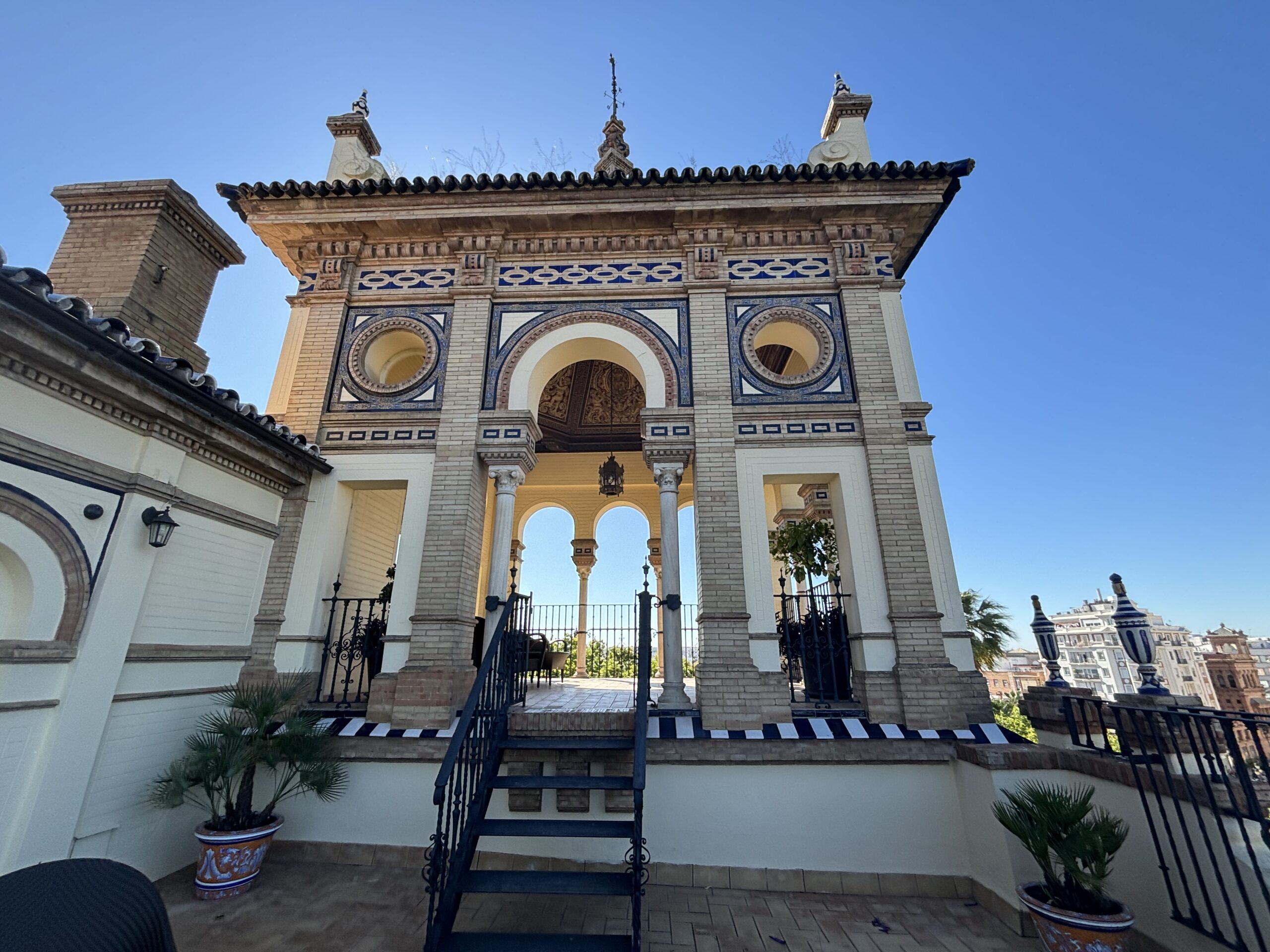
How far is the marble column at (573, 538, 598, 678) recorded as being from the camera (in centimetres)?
1127

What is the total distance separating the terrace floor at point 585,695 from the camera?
613 cm

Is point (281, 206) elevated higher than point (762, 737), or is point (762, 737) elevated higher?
point (281, 206)

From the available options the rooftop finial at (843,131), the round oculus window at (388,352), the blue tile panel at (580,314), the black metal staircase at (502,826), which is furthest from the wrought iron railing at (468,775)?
the rooftop finial at (843,131)

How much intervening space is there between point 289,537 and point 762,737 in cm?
559

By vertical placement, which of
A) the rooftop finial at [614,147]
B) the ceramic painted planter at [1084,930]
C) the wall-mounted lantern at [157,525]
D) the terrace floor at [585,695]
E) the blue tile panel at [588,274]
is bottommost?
the ceramic painted planter at [1084,930]

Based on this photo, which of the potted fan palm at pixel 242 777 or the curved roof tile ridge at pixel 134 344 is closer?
the curved roof tile ridge at pixel 134 344

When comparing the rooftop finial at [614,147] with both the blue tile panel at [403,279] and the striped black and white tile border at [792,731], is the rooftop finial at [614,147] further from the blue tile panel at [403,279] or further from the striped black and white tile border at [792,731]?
the striped black and white tile border at [792,731]

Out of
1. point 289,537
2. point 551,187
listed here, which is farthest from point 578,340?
point 289,537

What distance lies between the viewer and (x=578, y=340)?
7129mm

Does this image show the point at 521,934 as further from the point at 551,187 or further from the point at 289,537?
the point at 551,187

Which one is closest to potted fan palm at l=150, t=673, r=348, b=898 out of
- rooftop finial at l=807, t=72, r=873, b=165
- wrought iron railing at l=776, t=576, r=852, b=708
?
wrought iron railing at l=776, t=576, r=852, b=708

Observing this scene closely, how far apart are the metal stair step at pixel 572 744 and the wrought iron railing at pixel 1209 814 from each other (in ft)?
12.2

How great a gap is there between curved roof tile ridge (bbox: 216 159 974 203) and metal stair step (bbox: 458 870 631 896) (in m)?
7.45

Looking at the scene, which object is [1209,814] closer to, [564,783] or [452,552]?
[564,783]
